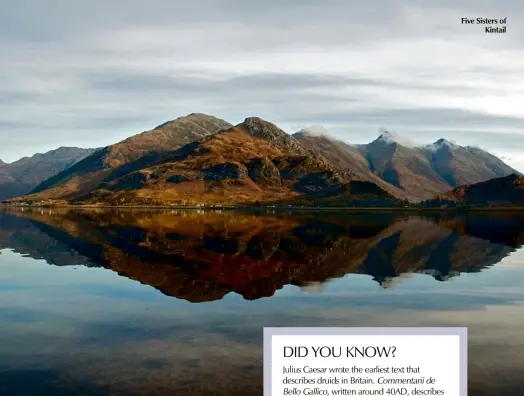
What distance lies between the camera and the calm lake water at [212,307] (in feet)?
90.3

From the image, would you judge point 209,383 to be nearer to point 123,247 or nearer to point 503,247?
point 123,247

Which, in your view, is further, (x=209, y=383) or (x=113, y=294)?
(x=113, y=294)

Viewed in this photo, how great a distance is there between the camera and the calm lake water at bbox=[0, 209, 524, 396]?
27.5m

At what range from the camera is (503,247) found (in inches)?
3937

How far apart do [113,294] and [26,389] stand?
26340 millimetres

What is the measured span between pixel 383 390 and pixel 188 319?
25.3m

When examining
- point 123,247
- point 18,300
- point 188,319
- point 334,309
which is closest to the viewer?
point 188,319


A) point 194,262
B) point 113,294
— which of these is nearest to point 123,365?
point 113,294

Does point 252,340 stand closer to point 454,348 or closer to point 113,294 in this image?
point 454,348

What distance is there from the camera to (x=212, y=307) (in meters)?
44.8

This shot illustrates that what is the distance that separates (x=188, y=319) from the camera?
4044 cm

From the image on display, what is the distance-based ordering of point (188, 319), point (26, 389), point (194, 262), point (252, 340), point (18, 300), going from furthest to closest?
point (194, 262), point (18, 300), point (188, 319), point (252, 340), point (26, 389)

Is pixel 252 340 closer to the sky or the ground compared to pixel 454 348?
closer to the ground

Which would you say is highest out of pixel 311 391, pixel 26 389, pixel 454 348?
pixel 454 348
